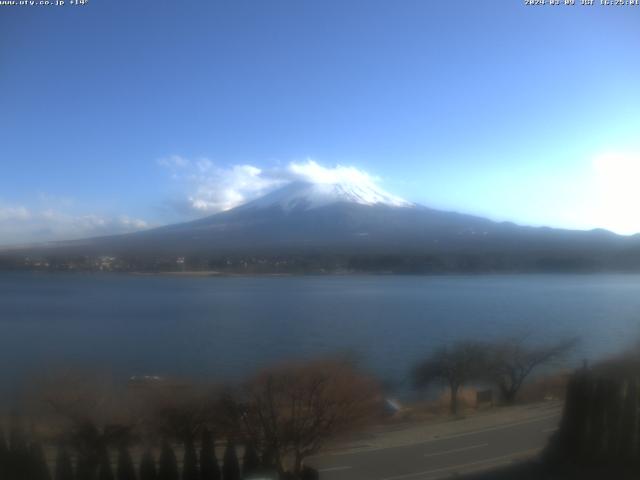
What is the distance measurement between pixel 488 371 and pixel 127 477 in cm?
235

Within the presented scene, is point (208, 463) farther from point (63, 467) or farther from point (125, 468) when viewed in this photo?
point (63, 467)

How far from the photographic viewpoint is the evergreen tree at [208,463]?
2.75 metres

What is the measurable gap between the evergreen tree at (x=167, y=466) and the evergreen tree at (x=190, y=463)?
1.7 inches

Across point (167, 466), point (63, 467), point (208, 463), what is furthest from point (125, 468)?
point (208, 463)

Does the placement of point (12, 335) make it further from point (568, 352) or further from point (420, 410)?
point (568, 352)

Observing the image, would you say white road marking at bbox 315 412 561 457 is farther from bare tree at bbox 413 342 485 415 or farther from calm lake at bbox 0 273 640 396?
calm lake at bbox 0 273 640 396

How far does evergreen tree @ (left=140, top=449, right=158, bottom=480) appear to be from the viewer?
8.78 ft

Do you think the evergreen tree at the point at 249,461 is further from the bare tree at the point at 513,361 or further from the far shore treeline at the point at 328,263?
the far shore treeline at the point at 328,263

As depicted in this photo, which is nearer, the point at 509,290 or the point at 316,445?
the point at 316,445

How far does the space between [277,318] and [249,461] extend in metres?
1.32

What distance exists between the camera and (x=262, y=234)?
5344 mm

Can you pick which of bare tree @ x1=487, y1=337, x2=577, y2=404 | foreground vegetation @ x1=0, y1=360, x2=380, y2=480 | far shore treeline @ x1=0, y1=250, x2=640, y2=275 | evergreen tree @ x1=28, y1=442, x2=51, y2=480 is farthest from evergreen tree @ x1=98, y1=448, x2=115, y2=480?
bare tree @ x1=487, y1=337, x2=577, y2=404

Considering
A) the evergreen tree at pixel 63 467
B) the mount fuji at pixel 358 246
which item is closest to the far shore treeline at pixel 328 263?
the mount fuji at pixel 358 246

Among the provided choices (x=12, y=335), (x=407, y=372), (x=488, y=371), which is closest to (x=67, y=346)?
(x=12, y=335)
